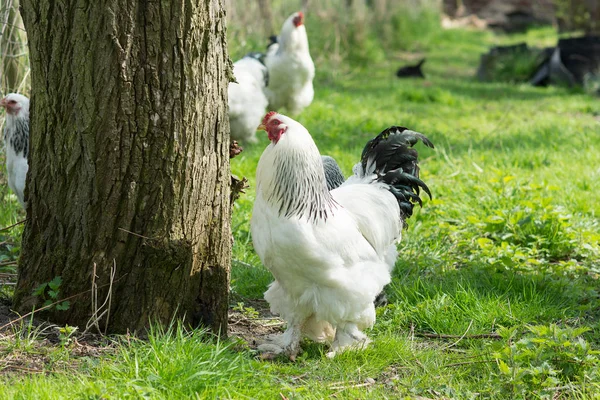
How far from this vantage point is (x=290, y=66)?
362 inches

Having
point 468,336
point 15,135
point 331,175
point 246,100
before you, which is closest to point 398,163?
point 331,175

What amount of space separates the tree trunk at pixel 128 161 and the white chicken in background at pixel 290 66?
559 centimetres

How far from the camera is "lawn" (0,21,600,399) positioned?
10.8 feet

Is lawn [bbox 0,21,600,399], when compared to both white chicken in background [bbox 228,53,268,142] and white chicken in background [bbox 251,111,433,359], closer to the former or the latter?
white chicken in background [bbox 251,111,433,359]

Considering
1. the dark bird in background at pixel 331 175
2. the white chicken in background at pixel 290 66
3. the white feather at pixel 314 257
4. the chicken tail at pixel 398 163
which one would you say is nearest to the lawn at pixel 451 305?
the white feather at pixel 314 257

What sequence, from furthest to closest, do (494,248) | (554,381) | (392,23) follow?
(392,23) → (494,248) → (554,381)

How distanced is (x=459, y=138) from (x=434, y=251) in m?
3.61

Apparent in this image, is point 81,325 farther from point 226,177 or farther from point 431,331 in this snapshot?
point 431,331

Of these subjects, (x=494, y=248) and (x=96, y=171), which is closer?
(x=96, y=171)

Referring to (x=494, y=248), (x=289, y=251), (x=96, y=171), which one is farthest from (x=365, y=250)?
(x=494, y=248)

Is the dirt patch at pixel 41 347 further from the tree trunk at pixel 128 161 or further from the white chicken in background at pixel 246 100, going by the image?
the white chicken in background at pixel 246 100

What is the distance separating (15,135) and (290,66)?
452 centimetres

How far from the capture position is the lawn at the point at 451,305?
329 cm

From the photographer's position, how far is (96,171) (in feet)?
11.3
